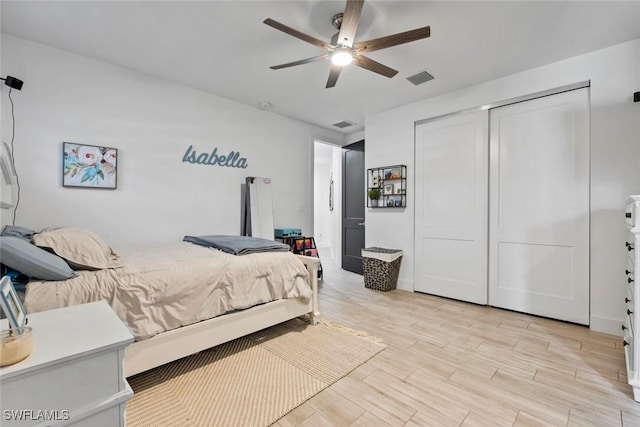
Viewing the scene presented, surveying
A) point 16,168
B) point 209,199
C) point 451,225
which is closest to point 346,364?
point 451,225

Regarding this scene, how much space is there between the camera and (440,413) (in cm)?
155

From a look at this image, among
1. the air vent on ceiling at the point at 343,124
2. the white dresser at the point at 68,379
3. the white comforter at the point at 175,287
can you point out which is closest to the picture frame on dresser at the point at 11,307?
the white dresser at the point at 68,379

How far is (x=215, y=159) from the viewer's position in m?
3.64

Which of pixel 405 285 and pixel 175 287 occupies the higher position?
pixel 175 287

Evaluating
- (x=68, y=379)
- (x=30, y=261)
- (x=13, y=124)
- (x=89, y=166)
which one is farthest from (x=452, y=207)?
(x=13, y=124)

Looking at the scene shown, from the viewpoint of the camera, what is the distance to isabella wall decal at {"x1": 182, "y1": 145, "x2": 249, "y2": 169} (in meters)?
3.41

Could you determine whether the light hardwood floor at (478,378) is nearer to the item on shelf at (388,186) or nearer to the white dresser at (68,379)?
the white dresser at (68,379)

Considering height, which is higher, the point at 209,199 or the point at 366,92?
the point at 366,92

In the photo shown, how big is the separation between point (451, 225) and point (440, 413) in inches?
95.6

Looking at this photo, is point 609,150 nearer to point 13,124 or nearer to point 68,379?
point 68,379

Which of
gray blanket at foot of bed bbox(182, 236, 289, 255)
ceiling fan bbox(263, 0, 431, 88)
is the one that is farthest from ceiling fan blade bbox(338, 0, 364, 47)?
gray blanket at foot of bed bbox(182, 236, 289, 255)

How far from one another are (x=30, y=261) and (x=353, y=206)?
13.8ft

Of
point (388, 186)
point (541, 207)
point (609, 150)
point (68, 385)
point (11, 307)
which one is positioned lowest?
point (68, 385)

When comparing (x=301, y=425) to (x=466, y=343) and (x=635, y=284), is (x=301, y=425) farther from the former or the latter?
(x=635, y=284)
